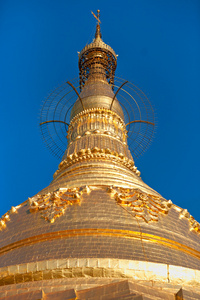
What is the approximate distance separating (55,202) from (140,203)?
2.35 metres

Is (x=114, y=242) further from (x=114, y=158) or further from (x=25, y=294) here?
(x=114, y=158)

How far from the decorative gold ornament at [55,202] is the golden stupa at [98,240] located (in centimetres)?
3

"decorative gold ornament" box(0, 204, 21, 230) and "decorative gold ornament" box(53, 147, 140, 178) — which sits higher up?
"decorative gold ornament" box(53, 147, 140, 178)

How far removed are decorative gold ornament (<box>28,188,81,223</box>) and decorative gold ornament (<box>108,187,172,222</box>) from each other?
3.58ft

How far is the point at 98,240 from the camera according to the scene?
33.7 feet

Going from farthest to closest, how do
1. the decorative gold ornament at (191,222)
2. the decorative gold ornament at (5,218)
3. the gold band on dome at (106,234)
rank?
the decorative gold ornament at (191,222) → the decorative gold ornament at (5,218) → the gold band on dome at (106,234)

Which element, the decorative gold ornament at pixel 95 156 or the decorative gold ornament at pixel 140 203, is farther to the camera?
the decorative gold ornament at pixel 95 156

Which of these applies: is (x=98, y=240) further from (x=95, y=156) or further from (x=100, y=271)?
(x=95, y=156)

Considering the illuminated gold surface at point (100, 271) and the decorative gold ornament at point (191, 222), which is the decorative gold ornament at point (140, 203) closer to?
the decorative gold ornament at point (191, 222)

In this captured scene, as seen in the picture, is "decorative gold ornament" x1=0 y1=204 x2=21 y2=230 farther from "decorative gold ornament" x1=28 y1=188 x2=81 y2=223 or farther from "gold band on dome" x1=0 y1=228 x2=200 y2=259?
"gold band on dome" x1=0 y1=228 x2=200 y2=259

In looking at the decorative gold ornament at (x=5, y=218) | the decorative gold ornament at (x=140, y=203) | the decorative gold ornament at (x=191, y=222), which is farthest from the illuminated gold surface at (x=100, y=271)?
the decorative gold ornament at (x=191, y=222)

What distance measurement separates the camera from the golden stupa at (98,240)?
27.3ft

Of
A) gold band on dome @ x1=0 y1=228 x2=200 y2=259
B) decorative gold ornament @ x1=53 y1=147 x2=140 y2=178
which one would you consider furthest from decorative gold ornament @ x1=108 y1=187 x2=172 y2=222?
decorative gold ornament @ x1=53 y1=147 x2=140 y2=178

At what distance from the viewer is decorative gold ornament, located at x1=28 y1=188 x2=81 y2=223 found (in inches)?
462
